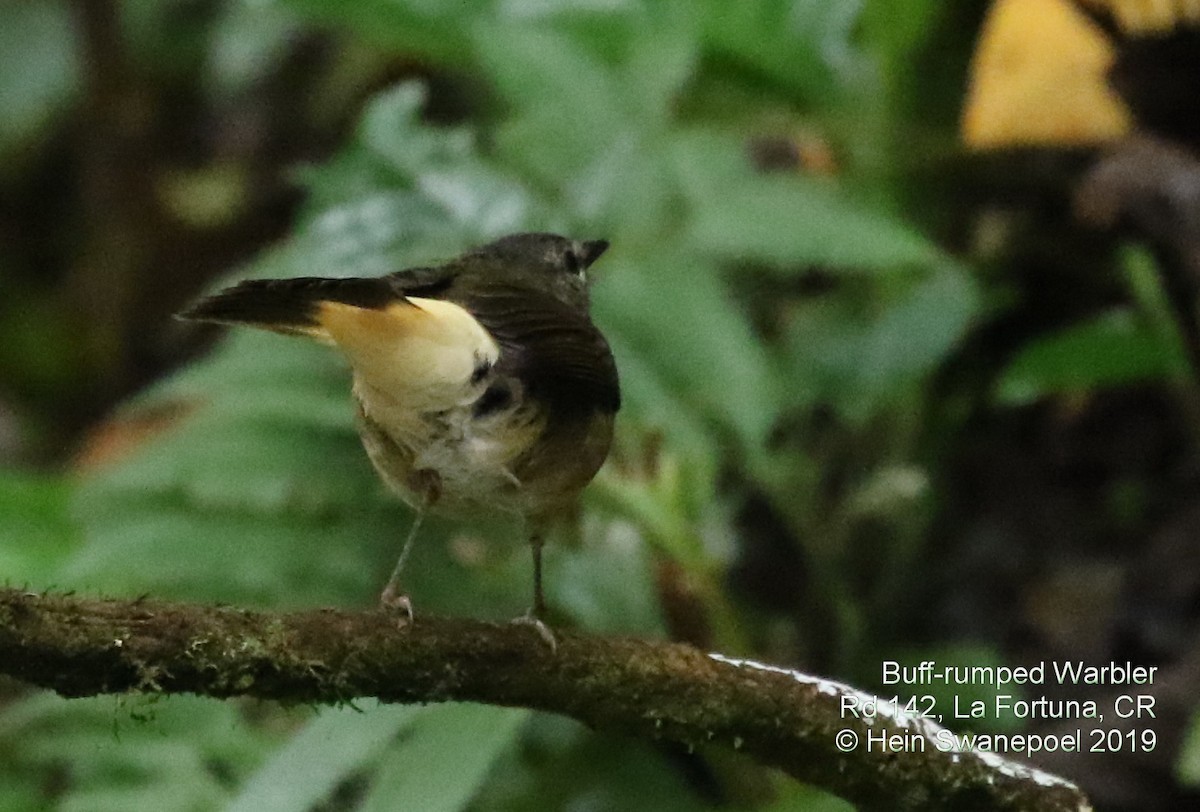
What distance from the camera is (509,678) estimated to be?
155cm

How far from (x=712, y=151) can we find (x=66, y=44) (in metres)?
3.83

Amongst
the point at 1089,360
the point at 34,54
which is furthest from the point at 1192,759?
the point at 34,54

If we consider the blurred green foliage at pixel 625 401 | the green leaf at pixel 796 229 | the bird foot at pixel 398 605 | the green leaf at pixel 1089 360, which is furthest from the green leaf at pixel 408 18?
the bird foot at pixel 398 605

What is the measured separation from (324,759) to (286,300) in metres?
0.66

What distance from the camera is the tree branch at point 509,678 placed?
132 cm

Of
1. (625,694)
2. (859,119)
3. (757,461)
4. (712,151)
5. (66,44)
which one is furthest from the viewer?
(66,44)

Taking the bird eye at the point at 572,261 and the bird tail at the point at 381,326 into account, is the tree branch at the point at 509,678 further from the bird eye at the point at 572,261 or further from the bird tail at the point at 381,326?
the bird eye at the point at 572,261

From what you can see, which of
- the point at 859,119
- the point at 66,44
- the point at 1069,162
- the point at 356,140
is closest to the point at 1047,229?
the point at 1069,162

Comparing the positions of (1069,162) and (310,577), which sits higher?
(1069,162)

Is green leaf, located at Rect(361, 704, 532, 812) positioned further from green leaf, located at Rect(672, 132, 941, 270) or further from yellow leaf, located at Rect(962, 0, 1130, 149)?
yellow leaf, located at Rect(962, 0, 1130, 149)

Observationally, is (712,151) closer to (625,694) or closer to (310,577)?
(310,577)

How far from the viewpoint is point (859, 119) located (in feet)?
11.0

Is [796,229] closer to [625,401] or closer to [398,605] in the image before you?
[625,401]

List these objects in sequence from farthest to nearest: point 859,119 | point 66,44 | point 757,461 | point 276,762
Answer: point 66,44, point 859,119, point 757,461, point 276,762
